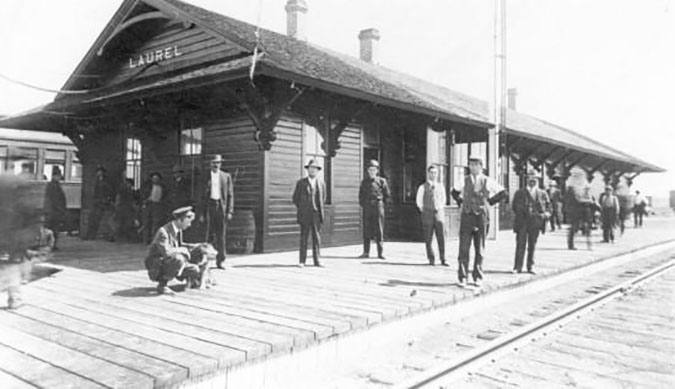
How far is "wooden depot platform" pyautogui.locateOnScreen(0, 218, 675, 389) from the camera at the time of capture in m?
2.94

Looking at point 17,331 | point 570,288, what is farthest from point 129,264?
point 570,288

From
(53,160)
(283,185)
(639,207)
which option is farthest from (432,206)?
(639,207)

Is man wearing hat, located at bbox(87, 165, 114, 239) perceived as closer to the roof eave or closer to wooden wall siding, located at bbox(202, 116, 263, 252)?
wooden wall siding, located at bbox(202, 116, 263, 252)

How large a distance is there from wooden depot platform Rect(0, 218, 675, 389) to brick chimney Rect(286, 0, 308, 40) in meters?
10.1

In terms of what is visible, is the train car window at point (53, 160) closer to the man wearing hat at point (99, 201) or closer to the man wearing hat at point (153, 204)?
the man wearing hat at point (99, 201)

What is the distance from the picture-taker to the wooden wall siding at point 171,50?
31.2 feet

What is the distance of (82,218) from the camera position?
40.8 ft

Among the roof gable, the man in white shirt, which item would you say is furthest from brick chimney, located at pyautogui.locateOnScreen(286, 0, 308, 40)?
the man in white shirt

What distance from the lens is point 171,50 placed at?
1052 cm

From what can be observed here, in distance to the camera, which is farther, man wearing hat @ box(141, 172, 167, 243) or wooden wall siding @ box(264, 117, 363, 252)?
man wearing hat @ box(141, 172, 167, 243)

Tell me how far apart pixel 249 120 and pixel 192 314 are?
209 inches

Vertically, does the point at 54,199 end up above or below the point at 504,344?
above

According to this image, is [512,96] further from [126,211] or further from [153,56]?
[126,211]

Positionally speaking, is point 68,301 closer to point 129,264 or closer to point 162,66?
point 129,264
